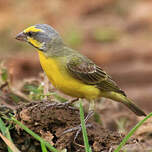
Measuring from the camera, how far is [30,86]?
5879mm

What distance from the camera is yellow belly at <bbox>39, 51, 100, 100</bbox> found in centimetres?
513

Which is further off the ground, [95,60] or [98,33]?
[98,33]

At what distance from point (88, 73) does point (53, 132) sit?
1.16 m

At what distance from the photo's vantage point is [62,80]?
515 centimetres

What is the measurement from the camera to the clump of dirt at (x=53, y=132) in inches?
175

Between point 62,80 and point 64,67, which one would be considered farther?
point 64,67

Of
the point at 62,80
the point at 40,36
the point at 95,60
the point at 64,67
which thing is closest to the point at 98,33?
the point at 95,60

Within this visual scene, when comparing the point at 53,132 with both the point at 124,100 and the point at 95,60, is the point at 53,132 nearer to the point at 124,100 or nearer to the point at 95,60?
the point at 124,100

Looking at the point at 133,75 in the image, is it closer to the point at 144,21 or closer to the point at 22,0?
the point at 144,21

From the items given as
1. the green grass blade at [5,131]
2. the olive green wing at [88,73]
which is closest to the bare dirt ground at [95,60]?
the green grass blade at [5,131]

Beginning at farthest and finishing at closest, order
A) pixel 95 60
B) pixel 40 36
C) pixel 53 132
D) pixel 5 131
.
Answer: pixel 95 60 < pixel 40 36 < pixel 53 132 < pixel 5 131

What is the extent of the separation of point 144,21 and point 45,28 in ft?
27.0

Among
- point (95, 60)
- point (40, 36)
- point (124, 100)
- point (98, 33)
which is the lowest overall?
point (124, 100)

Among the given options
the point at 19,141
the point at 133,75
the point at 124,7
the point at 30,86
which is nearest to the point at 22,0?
the point at 124,7
